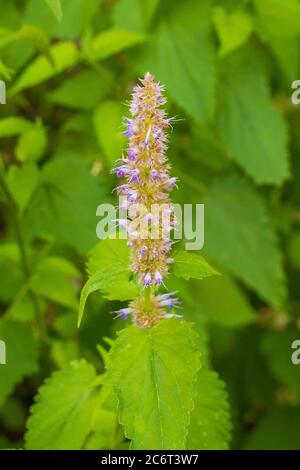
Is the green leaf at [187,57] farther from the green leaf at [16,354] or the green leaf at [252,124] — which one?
the green leaf at [16,354]

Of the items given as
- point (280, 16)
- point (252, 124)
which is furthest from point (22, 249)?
point (280, 16)

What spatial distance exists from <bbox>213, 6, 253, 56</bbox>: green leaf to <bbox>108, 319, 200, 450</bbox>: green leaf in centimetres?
128

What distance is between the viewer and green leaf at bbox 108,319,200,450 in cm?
135

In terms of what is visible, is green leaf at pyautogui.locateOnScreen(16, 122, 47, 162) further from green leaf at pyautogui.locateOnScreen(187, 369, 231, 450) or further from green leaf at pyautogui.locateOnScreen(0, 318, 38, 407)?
green leaf at pyautogui.locateOnScreen(187, 369, 231, 450)

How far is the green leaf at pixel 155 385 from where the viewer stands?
4.44 feet

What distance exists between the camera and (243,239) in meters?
2.58

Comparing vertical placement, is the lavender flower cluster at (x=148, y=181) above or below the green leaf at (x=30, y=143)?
below

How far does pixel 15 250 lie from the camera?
238cm

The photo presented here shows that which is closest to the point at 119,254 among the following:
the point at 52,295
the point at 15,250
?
the point at 52,295

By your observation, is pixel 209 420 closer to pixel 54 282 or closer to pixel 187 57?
pixel 54 282

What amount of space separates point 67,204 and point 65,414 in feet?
2.56

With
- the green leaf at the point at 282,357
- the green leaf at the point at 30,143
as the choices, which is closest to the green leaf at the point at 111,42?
the green leaf at the point at 30,143

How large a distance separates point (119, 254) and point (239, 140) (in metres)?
1.17

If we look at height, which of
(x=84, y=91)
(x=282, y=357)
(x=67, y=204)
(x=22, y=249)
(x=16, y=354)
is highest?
(x=84, y=91)
